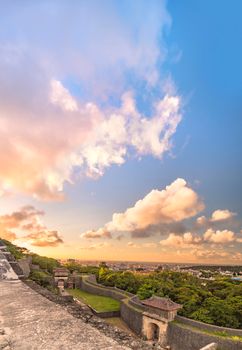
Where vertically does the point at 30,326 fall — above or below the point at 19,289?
below

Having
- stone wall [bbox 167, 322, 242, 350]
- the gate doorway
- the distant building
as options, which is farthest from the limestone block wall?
the gate doorway

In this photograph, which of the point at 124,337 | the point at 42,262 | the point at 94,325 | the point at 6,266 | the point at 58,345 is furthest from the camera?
the point at 42,262

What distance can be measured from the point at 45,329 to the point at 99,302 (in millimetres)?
26474

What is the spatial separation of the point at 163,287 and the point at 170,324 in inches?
245

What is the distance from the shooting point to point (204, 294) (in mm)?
23625

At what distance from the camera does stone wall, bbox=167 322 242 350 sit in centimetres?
1608

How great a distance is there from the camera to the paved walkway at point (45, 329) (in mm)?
2781

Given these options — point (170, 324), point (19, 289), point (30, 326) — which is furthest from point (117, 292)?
point (30, 326)

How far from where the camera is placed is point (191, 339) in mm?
17469

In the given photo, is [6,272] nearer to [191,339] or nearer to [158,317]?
[191,339]

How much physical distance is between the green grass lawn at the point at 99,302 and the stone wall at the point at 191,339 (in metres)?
7.25

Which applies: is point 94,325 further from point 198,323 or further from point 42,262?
point 42,262

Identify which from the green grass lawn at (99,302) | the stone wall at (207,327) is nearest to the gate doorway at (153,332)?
the stone wall at (207,327)

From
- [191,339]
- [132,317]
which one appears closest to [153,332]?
[132,317]
